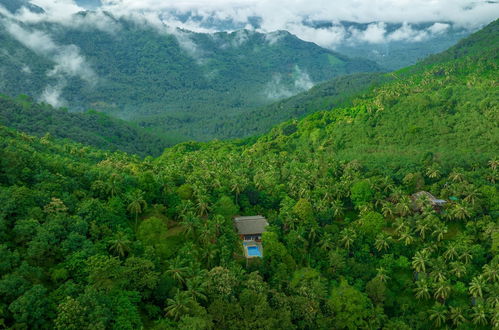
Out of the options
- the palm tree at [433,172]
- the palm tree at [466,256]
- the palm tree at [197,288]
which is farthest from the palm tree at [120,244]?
the palm tree at [433,172]

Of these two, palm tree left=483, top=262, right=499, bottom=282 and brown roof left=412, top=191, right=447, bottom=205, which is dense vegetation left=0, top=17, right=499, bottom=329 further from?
brown roof left=412, top=191, right=447, bottom=205

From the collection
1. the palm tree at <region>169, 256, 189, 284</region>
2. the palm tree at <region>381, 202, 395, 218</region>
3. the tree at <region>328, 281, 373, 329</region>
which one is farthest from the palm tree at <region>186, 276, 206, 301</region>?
the palm tree at <region>381, 202, 395, 218</region>

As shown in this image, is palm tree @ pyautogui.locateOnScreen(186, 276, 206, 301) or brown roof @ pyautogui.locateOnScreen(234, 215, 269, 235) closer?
palm tree @ pyautogui.locateOnScreen(186, 276, 206, 301)

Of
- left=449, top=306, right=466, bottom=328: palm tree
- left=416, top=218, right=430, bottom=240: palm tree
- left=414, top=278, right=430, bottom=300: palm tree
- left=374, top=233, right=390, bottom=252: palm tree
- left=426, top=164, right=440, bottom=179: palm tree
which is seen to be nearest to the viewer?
left=449, top=306, right=466, bottom=328: palm tree

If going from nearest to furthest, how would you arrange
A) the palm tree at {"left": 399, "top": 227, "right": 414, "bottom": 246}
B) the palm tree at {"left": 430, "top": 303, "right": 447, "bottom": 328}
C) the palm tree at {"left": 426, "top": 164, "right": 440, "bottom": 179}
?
the palm tree at {"left": 430, "top": 303, "right": 447, "bottom": 328} → the palm tree at {"left": 399, "top": 227, "right": 414, "bottom": 246} → the palm tree at {"left": 426, "top": 164, "right": 440, "bottom": 179}

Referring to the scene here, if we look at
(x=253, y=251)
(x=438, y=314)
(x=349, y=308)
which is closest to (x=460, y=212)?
(x=438, y=314)

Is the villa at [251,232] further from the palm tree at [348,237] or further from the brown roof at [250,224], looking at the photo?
the palm tree at [348,237]
